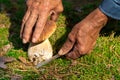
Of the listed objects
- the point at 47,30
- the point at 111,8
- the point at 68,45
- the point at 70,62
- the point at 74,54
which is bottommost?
the point at 70,62

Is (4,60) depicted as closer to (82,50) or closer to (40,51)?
(40,51)

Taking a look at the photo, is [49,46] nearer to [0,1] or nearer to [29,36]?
[29,36]

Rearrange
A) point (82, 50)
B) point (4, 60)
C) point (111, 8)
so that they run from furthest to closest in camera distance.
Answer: point (4, 60)
point (82, 50)
point (111, 8)

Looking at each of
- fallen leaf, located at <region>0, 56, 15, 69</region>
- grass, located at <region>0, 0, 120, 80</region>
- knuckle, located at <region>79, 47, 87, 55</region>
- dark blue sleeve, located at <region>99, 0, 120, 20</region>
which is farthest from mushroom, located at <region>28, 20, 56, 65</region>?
dark blue sleeve, located at <region>99, 0, 120, 20</region>

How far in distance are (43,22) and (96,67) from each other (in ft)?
2.51

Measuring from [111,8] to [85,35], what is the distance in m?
0.38

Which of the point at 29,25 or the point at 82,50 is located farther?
the point at 82,50

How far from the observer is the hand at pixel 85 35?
3928mm

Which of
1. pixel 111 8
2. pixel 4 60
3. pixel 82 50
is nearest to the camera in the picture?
pixel 111 8

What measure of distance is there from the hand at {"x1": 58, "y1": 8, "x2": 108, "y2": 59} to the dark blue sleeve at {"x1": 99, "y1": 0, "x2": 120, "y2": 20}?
65 millimetres

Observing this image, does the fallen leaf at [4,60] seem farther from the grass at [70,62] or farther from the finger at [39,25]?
the finger at [39,25]

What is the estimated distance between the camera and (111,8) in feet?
12.6

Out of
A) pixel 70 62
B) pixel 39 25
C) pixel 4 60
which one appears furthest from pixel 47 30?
pixel 4 60

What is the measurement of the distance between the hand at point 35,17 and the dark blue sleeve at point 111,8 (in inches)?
20.5
